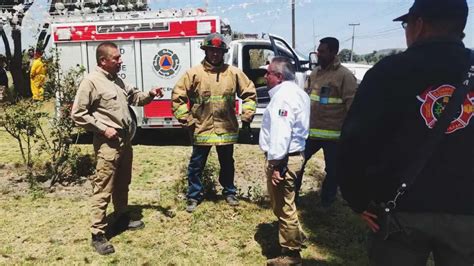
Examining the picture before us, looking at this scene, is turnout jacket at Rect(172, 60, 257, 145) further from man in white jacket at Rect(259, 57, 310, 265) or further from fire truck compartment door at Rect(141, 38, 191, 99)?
fire truck compartment door at Rect(141, 38, 191, 99)

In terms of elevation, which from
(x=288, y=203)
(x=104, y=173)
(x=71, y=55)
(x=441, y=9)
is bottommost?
(x=288, y=203)

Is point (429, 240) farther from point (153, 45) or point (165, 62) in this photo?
point (153, 45)

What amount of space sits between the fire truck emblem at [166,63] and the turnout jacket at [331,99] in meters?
4.18

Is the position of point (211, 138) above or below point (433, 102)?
below

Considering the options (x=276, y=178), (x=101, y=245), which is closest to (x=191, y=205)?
(x=101, y=245)

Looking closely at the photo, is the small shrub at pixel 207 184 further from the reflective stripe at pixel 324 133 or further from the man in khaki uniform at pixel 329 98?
the reflective stripe at pixel 324 133

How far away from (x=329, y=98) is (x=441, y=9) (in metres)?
2.94

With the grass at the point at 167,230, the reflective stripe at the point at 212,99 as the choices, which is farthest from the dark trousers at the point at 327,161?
the reflective stripe at the point at 212,99

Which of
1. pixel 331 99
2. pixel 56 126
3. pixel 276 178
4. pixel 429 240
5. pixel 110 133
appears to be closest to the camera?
pixel 429 240

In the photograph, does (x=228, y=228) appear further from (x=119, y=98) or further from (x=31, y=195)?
(x=31, y=195)

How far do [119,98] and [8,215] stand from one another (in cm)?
207

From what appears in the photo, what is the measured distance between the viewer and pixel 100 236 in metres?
4.00

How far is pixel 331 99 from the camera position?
15.4ft

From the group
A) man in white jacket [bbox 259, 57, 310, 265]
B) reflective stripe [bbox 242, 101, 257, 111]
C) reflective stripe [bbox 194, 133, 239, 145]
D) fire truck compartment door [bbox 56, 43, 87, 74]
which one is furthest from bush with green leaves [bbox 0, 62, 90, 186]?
man in white jacket [bbox 259, 57, 310, 265]
